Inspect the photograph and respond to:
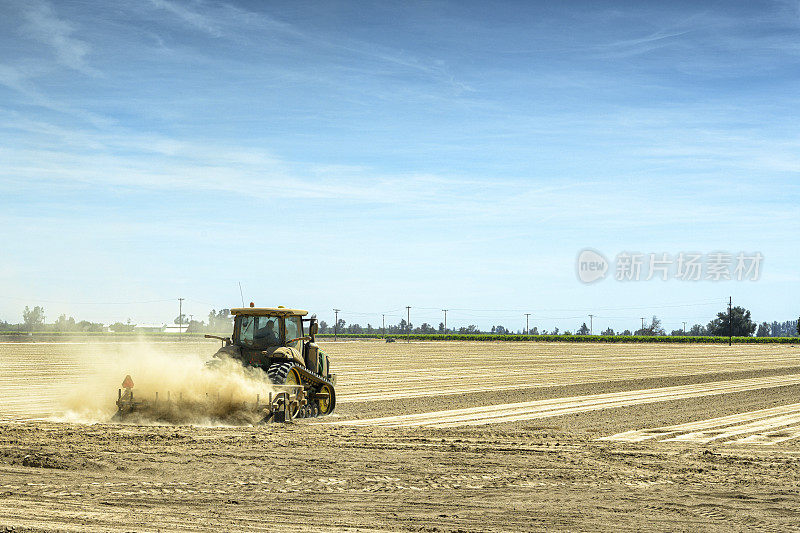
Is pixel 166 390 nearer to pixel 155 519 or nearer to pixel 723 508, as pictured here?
pixel 155 519

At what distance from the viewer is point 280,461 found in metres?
11.8

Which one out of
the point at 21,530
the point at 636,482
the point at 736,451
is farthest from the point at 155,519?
the point at 736,451

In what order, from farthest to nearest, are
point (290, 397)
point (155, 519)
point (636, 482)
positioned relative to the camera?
point (290, 397) < point (636, 482) < point (155, 519)

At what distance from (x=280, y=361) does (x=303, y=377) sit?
0.66 meters

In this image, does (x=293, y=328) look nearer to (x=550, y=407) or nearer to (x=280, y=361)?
(x=280, y=361)

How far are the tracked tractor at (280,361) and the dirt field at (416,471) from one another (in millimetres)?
507

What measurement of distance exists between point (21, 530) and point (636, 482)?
7.31 meters

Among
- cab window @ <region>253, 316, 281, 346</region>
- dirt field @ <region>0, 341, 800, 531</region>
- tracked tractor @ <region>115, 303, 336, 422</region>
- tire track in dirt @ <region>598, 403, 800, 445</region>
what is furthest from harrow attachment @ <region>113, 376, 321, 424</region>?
tire track in dirt @ <region>598, 403, 800, 445</region>

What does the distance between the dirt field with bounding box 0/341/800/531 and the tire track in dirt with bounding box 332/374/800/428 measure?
18cm

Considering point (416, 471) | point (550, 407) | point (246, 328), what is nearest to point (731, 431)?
point (550, 407)

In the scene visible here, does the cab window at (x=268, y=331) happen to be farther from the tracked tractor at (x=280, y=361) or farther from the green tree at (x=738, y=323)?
the green tree at (x=738, y=323)

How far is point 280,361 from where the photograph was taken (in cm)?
1639

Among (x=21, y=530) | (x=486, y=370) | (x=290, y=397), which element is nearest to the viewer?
(x=21, y=530)

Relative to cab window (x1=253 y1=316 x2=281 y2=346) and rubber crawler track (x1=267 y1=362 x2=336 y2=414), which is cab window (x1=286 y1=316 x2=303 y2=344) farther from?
rubber crawler track (x1=267 y1=362 x2=336 y2=414)
